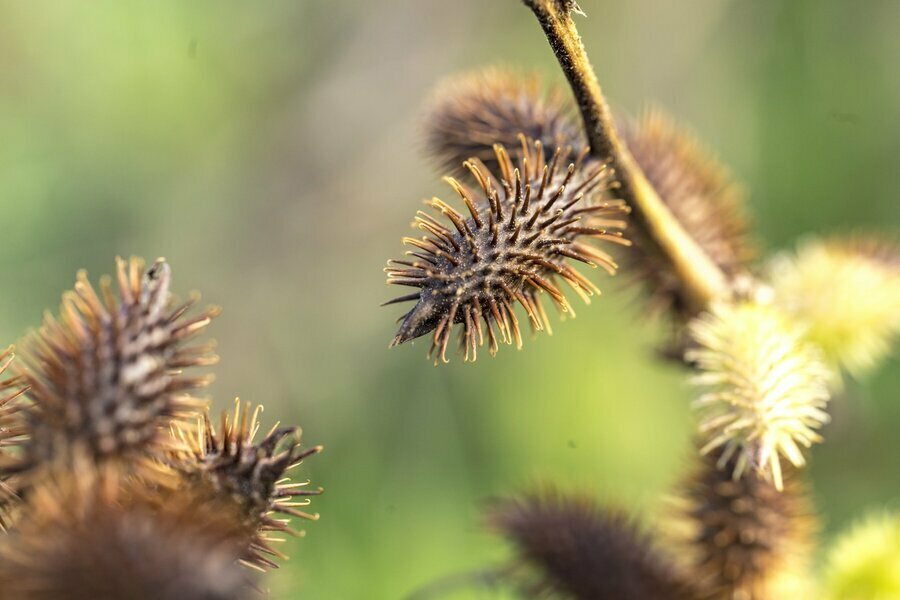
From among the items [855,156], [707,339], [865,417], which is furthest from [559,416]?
[707,339]

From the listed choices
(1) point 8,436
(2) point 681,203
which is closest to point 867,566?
(2) point 681,203

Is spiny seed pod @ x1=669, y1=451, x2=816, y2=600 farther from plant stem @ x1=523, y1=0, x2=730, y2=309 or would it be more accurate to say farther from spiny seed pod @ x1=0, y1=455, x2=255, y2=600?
spiny seed pod @ x1=0, y1=455, x2=255, y2=600

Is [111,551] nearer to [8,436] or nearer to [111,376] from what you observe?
A: [111,376]

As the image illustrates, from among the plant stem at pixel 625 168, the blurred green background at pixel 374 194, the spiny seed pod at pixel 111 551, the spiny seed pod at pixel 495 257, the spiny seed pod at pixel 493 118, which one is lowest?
the spiny seed pod at pixel 111 551

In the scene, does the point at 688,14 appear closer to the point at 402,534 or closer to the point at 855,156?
the point at 855,156

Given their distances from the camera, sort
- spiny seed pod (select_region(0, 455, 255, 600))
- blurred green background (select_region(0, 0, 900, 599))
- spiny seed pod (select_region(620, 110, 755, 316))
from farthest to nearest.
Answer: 1. blurred green background (select_region(0, 0, 900, 599))
2. spiny seed pod (select_region(620, 110, 755, 316))
3. spiny seed pod (select_region(0, 455, 255, 600))

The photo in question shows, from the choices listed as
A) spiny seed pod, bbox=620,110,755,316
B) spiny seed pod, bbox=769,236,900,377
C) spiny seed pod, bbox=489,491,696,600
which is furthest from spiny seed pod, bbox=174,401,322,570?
spiny seed pod, bbox=769,236,900,377

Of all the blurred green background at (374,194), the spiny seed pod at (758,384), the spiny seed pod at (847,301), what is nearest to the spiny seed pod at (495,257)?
the spiny seed pod at (758,384)

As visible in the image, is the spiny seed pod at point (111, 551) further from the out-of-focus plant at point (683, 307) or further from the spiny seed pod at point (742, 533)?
the spiny seed pod at point (742, 533)
